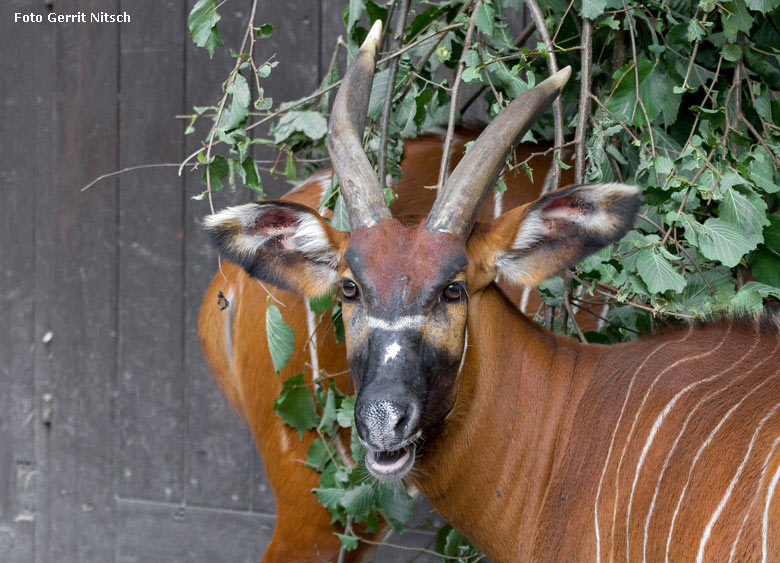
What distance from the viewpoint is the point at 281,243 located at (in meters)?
2.43

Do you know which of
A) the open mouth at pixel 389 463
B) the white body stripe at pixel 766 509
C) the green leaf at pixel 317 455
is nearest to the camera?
the white body stripe at pixel 766 509

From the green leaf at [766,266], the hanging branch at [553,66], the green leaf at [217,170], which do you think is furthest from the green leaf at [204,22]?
the green leaf at [766,266]

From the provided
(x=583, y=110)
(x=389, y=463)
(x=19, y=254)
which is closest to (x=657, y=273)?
(x=583, y=110)

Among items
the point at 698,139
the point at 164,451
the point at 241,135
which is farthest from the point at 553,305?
the point at 164,451

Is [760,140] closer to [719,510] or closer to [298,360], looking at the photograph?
[719,510]

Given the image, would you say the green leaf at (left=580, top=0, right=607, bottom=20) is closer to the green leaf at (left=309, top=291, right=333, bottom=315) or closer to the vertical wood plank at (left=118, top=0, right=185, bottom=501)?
the green leaf at (left=309, top=291, right=333, bottom=315)

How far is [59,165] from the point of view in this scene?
447cm

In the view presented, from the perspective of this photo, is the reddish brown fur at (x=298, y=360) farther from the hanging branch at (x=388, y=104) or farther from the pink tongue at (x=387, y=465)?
the pink tongue at (x=387, y=465)

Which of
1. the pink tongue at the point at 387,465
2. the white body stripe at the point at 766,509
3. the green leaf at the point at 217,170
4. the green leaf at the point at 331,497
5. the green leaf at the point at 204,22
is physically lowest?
the green leaf at the point at 331,497

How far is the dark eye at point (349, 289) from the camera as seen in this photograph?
2.13 m

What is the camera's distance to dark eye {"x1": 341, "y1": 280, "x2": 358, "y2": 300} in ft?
7.00

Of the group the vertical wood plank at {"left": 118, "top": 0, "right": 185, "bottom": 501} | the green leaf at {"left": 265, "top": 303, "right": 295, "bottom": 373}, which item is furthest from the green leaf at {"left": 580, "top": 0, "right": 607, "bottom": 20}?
the vertical wood plank at {"left": 118, "top": 0, "right": 185, "bottom": 501}

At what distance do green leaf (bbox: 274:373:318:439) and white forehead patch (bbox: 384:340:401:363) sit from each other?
0.92 metres

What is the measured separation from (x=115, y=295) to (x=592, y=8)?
9.04ft
